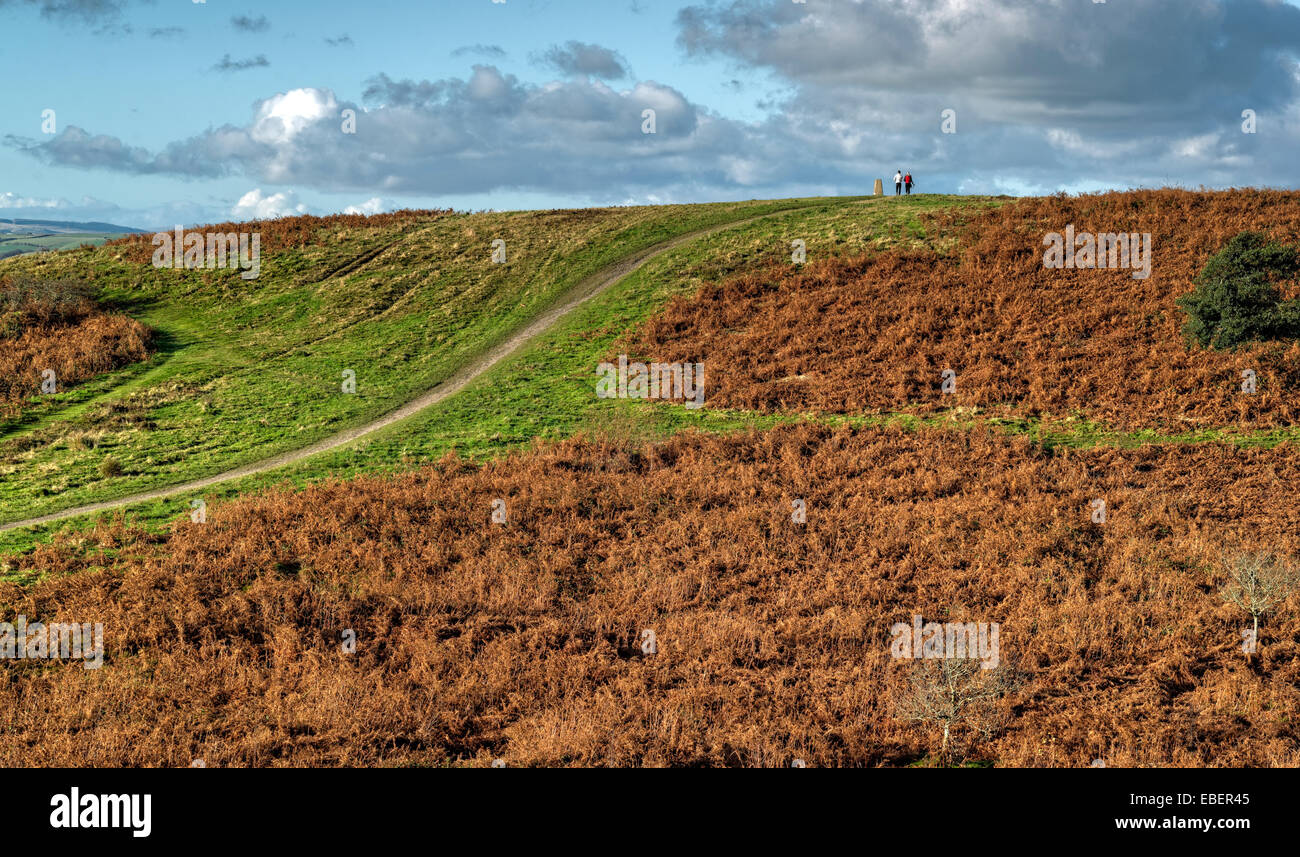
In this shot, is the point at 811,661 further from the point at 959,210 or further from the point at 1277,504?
the point at 959,210

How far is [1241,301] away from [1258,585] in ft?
56.9

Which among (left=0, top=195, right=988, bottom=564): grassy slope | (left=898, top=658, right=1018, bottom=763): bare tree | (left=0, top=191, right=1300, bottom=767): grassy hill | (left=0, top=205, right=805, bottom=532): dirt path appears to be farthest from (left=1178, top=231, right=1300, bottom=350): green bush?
(left=0, top=205, right=805, bottom=532): dirt path

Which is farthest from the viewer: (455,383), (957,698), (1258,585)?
(455,383)

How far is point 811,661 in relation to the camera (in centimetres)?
1312

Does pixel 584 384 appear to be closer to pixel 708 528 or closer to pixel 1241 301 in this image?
pixel 708 528

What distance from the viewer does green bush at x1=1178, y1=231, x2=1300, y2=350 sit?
26359 mm

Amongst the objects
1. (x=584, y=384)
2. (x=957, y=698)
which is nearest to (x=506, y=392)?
(x=584, y=384)

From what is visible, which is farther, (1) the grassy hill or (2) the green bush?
(2) the green bush

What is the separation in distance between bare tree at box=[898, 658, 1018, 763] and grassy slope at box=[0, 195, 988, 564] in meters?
14.1

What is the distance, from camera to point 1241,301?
1052 inches

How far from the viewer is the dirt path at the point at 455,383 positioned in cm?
2123

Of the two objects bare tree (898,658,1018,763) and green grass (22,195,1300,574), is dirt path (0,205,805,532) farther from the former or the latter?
bare tree (898,658,1018,763)
